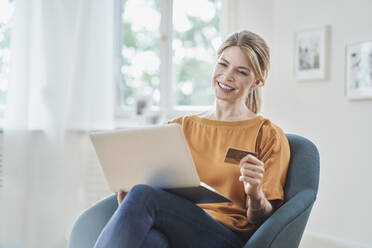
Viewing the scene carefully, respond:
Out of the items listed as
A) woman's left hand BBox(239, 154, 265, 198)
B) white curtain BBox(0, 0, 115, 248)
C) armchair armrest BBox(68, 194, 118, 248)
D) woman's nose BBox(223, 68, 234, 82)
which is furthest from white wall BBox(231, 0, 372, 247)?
armchair armrest BBox(68, 194, 118, 248)

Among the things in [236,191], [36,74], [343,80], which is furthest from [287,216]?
[36,74]

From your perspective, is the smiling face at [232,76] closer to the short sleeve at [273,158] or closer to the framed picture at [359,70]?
the short sleeve at [273,158]

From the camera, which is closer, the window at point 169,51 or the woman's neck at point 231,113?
the woman's neck at point 231,113

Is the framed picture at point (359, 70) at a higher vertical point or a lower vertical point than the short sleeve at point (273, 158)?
higher

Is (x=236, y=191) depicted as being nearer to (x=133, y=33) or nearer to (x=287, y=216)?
(x=287, y=216)

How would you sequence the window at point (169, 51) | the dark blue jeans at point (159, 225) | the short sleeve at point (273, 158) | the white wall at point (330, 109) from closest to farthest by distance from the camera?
1. the dark blue jeans at point (159, 225)
2. the short sleeve at point (273, 158)
3. the white wall at point (330, 109)
4. the window at point (169, 51)

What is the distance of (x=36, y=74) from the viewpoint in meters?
2.50

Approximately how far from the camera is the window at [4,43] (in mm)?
2406

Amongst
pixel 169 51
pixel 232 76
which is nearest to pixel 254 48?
pixel 232 76

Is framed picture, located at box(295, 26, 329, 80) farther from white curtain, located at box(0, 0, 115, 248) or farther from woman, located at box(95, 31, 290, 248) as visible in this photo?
white curtain, located at box(0, 0, 115, 248)

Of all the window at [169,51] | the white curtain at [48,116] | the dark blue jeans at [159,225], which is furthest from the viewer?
the window at [169,51]

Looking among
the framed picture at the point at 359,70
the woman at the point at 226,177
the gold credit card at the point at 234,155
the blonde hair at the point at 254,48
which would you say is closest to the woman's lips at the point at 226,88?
the woman at the point at 226,177

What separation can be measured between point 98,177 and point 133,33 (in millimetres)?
1212

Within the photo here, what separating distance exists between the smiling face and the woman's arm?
44 cm
